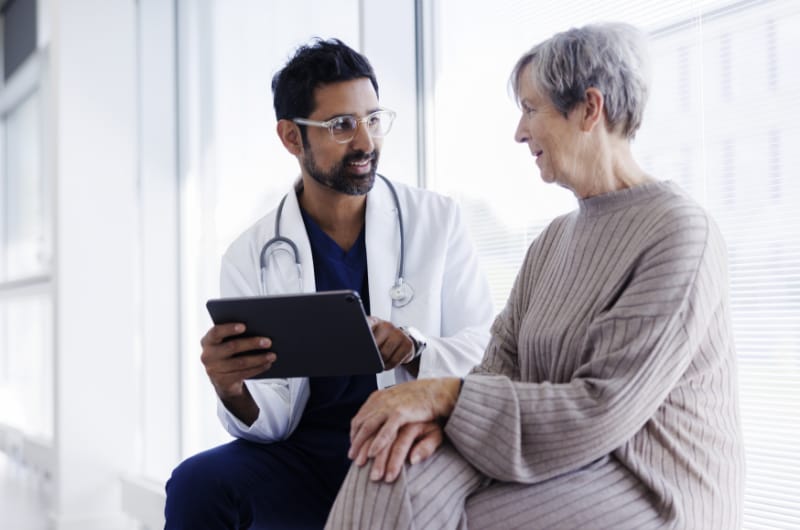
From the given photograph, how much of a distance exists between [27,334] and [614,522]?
15.4ft

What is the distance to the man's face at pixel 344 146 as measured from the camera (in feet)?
5.82

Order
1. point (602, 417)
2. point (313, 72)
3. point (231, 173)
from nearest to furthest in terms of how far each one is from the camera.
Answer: point (602, 417)
point (313, 72)
point (231, 173)

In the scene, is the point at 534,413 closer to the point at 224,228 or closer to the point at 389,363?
the point at 389,363

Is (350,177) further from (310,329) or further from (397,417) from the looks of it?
(397,417)

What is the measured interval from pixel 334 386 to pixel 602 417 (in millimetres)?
781

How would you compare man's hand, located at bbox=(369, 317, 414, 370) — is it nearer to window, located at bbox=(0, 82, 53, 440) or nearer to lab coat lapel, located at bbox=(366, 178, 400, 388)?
lab coat lapel, located at bbox=(366, 178, 400, 388)

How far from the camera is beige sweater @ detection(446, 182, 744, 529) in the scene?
1.07 metres

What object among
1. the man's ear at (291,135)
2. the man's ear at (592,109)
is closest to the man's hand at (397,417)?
the man's ear at (592,109)

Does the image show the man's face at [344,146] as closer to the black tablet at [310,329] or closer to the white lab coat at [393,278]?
the white lab coat at [393,278]

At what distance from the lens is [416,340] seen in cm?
156

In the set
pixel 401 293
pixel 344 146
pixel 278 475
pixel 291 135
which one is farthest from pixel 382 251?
pixel 278 475

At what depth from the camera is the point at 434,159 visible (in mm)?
2230

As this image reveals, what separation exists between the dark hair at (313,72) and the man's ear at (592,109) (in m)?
0.68

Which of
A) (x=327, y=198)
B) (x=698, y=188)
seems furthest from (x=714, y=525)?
(x=327, y=198)
